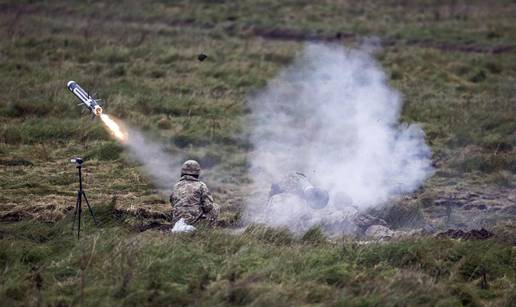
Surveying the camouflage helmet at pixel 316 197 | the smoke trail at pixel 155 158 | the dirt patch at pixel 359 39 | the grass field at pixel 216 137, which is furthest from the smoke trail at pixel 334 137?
the dirt patch at pixel 359 39

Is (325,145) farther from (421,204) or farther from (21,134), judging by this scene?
(21,134)

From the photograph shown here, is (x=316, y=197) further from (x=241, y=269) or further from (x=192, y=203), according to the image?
(x=241, y=269)

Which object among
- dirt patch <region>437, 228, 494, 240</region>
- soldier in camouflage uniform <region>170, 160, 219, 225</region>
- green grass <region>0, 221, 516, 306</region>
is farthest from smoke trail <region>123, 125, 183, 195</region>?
dirt patch <region>437, 228, 494, 240</region>

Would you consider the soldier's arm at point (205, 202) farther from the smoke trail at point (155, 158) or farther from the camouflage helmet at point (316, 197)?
the smoke trail at point (155, 158)

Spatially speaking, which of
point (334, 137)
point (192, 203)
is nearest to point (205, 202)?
point (192, 203)

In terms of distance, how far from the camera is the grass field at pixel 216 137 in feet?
25.9

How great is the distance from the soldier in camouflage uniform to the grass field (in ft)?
1.04

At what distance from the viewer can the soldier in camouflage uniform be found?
9.95m

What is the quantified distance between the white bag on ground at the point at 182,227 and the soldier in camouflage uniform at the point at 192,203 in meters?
0.10

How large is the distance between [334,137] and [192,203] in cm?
521

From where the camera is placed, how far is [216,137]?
1467 centimetres

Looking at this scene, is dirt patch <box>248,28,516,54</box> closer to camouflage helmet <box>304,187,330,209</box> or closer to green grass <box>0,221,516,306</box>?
Answer: camouflage helmet <box>304,187,330,209</box>

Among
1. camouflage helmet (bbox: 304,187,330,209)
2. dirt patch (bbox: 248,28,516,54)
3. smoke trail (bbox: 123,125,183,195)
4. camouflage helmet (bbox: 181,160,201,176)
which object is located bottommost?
smoke trail (bbox: 123,125,183,195)

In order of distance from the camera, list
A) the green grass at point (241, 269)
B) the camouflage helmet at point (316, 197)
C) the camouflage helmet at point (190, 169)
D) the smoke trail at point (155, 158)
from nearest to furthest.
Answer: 1. the green grass at point (241, 269)
2. the camouflage helmet at point (190, 169)
3. the camouflage helmet at point (316, 197)
4. the smoke trail at point (155, 158)
